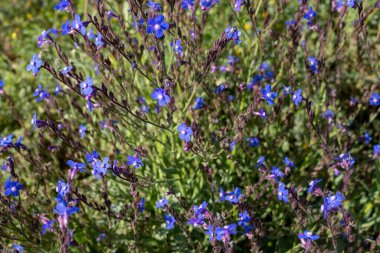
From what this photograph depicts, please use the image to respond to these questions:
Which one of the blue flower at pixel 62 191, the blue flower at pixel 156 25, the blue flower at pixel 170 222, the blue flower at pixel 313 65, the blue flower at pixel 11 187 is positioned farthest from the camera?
the blue flower at pixel 313 65

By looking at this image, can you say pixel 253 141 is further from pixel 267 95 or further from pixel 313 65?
pixel 267 95

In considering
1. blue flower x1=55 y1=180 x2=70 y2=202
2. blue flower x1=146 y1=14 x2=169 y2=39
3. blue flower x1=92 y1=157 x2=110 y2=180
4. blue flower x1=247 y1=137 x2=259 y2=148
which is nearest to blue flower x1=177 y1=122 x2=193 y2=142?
blue flower x1=92 y1=157 x2=110 y2=180

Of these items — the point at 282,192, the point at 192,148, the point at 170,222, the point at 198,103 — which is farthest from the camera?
the point at 198,103

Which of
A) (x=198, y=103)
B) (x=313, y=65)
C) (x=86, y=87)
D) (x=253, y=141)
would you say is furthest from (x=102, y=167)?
(x=313, y=65)

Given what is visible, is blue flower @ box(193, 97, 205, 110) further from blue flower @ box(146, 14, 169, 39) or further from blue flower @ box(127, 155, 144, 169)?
blue flower @ box(146, 14, 169, 39)

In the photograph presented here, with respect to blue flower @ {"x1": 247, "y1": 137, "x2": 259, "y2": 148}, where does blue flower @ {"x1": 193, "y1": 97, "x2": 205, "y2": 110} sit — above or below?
above

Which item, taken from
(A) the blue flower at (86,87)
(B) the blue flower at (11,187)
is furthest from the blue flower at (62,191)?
(A) the blue flower at (86,87)

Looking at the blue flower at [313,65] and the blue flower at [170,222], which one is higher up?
the blue flower at [313,65]

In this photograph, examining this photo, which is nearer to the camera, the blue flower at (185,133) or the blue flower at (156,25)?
the blue flower at (156,25)

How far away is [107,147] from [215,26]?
2.20m

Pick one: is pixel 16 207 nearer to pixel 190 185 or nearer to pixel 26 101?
pixel 190 185

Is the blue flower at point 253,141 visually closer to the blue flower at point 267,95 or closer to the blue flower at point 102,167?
the blue flower at point 267,95

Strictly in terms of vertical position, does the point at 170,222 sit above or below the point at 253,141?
below

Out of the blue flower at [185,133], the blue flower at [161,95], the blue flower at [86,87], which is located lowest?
→ the blue flower at [185,133]
